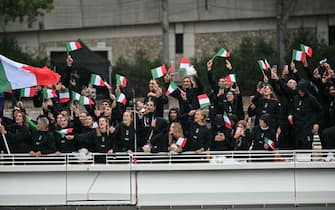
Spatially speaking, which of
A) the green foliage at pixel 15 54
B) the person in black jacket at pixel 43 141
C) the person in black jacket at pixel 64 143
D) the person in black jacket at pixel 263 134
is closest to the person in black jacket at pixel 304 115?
→ the person in black jacket at pixel 263 134

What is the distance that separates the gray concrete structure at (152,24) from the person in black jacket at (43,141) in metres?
24.8

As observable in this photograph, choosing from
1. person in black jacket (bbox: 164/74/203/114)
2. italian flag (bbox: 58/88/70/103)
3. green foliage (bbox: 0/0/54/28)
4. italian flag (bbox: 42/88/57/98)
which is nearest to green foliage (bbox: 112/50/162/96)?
green foliage (bbox: 0/0/54/28)

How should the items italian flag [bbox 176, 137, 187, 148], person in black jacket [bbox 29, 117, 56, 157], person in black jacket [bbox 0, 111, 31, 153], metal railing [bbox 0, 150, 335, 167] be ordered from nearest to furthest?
metal railing [bbox 0, 150, 335, 167]
italian flag [bbox 176, 137, 187, 148]
person in black jacket [bbox 29, 117, 56, 157]
person in black jacket [bbox 0, 111, 31, 153]

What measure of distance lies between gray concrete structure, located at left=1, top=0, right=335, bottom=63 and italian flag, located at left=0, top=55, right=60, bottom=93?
24138mm

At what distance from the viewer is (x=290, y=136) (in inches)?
633

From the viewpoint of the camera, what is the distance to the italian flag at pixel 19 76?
15320 millimetres

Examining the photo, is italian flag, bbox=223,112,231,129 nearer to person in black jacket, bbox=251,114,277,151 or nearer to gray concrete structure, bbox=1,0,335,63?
person in black jacket, bbox=251,114,277,151

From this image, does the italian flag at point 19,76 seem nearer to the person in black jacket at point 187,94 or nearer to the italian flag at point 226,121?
the person in black jacket at point 187,94

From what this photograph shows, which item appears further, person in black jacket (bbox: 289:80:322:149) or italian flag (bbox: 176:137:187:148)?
person in black jacket (bbox: 289:80:322:149)

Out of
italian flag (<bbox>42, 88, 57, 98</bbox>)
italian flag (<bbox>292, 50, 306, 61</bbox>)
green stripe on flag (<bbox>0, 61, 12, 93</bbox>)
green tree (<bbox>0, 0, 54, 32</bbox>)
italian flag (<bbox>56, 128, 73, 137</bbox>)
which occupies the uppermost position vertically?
green tree (<bbox>0, 0, 54, 32</bbox>)

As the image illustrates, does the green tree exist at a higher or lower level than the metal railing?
higher

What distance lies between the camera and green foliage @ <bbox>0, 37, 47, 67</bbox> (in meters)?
38.9

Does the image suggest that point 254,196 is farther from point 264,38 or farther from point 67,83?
point 264,38

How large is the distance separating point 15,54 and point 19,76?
24.2 metres
